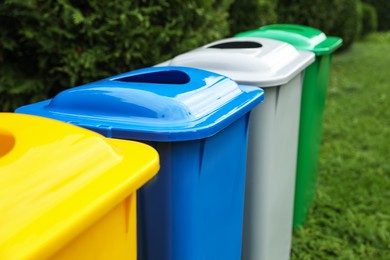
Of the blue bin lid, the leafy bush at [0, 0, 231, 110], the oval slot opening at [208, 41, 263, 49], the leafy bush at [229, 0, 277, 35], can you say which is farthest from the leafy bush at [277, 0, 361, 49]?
the blue bin lid

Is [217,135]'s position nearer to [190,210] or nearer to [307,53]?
[190,210]

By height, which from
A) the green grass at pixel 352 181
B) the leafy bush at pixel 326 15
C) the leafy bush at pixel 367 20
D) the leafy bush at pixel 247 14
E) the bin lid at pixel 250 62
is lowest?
the green grass at pixel 352 181

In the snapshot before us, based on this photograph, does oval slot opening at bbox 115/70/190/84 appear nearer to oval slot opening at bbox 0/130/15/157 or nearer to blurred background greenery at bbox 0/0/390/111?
oval slot opening at bbox 0/130/15/157

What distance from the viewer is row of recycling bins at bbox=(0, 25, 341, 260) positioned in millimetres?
1029

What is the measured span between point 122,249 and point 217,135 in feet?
1.87

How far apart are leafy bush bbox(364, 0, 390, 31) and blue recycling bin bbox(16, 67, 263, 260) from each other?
54.4ft

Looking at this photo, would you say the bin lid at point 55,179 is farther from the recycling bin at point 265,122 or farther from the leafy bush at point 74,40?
the leafy bush at point 74,40

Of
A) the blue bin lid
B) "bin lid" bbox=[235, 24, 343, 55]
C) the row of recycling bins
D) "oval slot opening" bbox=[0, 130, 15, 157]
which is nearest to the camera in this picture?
the row of recycling bins

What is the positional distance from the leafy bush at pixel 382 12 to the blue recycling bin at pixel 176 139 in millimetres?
16578

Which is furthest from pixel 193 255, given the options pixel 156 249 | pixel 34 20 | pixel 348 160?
pixel 348 160

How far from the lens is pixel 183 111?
1569mm

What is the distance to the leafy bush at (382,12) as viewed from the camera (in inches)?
654

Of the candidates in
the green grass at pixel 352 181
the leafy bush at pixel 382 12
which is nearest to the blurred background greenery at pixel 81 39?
the green grass at pixel 352 181

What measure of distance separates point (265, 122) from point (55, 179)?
4.18 ft
